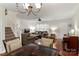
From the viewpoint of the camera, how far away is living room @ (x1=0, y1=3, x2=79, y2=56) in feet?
7.41

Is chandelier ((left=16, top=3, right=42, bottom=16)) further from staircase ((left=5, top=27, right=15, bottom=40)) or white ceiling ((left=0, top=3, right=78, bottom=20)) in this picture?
staircase ((left=5, top=27, right=15, bottom=40))

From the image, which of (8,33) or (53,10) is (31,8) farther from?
(8,33)

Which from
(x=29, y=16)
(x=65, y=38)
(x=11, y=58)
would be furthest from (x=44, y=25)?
(x=11, y=58)

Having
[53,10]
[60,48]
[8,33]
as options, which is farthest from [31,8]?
[60,48]

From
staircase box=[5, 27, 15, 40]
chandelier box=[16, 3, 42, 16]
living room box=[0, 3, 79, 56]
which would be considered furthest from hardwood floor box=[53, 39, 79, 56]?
staircase box=[5, 27, 15, 40]

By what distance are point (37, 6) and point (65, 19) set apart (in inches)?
24.1

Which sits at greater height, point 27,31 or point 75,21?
point 75,21

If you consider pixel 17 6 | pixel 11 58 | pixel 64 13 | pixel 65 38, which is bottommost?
pixel 11 58

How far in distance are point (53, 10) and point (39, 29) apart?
1.54 feet

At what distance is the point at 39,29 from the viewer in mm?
2324

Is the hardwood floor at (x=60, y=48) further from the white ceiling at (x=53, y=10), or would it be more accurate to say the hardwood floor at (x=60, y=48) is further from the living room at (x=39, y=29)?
the white ceiling at (x=53, y=10)

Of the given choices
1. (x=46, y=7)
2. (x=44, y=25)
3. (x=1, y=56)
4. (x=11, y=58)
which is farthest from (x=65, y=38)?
(x=1, y=56)

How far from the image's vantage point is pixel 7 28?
2260mm

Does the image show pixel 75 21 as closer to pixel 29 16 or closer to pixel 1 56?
pixel 29 16
